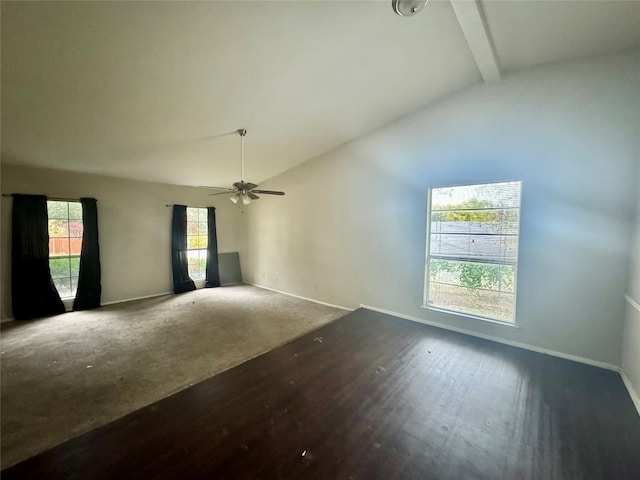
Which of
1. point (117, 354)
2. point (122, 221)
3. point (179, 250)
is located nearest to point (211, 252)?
point (179, 250)

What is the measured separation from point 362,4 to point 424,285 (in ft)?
11.5

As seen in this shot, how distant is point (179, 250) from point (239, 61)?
4.90 m

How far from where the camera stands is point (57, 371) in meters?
2.89

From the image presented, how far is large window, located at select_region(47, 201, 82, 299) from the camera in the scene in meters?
4.81

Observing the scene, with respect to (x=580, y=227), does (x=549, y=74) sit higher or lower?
higher

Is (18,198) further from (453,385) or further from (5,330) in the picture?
(453,385)

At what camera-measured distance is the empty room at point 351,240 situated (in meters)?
1.92

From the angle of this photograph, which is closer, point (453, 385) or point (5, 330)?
point (453, 385)

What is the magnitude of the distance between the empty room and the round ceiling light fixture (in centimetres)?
2

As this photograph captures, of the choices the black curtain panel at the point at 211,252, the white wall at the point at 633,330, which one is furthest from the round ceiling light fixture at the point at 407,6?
the black curtain panel at the point at 211,252

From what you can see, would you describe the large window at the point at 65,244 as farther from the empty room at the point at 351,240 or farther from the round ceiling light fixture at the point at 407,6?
the round ceiling light fixture at the point at 407,6

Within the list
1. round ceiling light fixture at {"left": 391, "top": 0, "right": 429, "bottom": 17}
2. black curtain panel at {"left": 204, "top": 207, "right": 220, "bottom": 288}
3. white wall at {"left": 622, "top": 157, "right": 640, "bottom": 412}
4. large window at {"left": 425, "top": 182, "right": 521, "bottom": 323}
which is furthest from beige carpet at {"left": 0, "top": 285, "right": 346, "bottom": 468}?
round ceiling light fixture at {"left": 391, "top": 0, "right": 429, "bottom": 17}

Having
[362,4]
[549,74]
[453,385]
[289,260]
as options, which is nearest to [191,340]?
[289,260]

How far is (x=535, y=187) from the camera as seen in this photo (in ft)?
10.4
